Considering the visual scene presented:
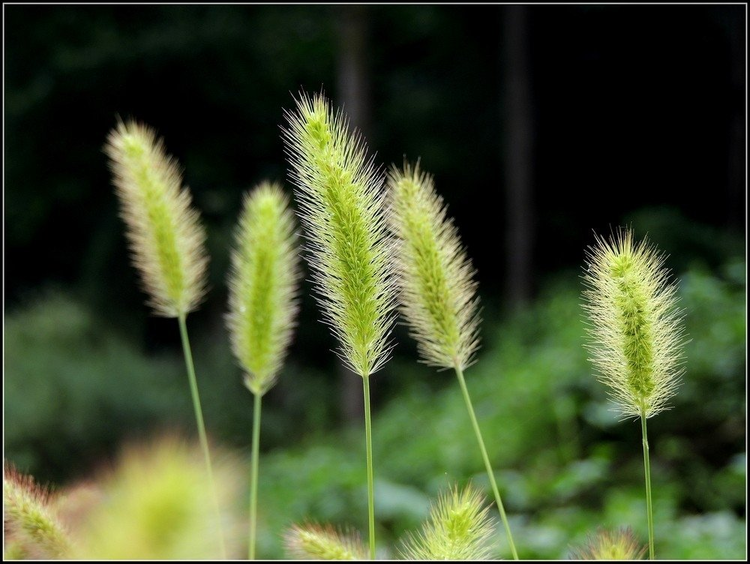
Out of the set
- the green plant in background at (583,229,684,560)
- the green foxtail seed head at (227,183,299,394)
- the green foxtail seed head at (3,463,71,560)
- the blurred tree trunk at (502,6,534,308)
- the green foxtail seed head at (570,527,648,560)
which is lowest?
the green foxtail seed head at (570,527,648,560)

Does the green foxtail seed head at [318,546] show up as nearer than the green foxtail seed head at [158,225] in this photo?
Yes

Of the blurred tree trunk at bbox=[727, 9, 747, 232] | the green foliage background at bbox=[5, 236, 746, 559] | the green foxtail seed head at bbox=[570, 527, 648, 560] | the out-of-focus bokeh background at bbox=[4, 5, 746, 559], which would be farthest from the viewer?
the blurred tree trunk at bbox=[727, 9, 747, 232]

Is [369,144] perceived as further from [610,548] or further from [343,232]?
[610,548]

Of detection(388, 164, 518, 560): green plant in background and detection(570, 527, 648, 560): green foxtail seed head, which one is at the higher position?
detection(388, 164, 518, 560): green plant in background

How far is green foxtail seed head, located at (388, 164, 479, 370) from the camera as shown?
768 mm

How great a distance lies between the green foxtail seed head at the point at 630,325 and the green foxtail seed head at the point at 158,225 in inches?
17.7

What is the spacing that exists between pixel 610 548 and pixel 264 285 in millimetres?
472

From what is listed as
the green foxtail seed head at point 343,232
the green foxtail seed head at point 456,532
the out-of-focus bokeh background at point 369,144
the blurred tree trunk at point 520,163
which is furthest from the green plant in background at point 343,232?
the blurred tree trunk at point 520,163

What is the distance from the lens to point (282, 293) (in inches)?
35.6

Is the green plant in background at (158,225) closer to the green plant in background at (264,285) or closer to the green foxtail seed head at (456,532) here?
the green plant in background at (264,285)

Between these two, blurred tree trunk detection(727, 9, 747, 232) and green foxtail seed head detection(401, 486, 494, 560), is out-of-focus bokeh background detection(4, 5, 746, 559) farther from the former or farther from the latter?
green foxtail seed head detection(401, 486, 494, 560)

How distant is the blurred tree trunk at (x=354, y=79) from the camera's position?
6906 millimetres

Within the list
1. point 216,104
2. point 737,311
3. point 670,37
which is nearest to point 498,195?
point 670,37

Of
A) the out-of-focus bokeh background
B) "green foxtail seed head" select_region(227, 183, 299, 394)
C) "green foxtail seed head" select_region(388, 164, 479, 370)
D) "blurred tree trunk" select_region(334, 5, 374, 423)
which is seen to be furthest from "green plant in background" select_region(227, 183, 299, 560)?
"blurred tree trunk" select_region(334, 5, 374, 423)
